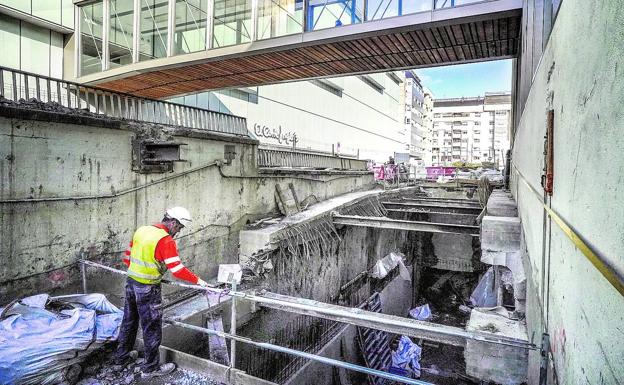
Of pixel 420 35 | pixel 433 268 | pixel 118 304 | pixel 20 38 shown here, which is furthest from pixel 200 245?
pixel 433 268

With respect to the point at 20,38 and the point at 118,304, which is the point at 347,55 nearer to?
the point at 118,304

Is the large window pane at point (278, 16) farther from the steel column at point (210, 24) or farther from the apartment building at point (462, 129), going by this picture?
the apartment building at point (462, 129)

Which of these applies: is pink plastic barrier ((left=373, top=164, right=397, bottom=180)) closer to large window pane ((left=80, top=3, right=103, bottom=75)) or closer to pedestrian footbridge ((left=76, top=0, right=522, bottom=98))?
pedestrian footbridge ((left=76, top=0, right=522, bottom=98))

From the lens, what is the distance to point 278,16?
33.8ft

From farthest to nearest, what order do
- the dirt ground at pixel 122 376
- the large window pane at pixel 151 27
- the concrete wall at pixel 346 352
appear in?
1. the large window pane at pixel 151 27
2. the concrete wall at pixel 346 352
3. the dirt ground at pixel 122 376

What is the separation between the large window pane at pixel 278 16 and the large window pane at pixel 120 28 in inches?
205

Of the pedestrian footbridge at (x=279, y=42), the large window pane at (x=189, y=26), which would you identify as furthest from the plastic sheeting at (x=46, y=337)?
the large window pane at (x=189, y=26)

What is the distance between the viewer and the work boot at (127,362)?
165 inches

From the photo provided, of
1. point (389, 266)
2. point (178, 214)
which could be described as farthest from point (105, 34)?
point (389, 266)

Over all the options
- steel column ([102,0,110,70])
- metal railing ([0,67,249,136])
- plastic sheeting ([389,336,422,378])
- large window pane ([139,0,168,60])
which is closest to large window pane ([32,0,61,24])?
steel column ([102,0,110,70])

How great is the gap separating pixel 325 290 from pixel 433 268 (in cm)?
847

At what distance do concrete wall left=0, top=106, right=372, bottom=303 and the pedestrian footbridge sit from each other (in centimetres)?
258

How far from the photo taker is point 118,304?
6707 mm

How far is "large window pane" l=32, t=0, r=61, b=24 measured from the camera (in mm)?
11578
